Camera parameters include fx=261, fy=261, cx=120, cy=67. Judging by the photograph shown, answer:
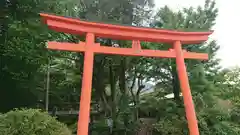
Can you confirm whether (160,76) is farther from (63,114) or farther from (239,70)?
(63,114)

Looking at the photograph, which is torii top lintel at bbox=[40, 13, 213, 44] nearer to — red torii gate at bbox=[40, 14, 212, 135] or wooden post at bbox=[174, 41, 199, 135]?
red torii gate at bbox=[40, 14, 212, 135]

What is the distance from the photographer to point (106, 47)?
7.02m

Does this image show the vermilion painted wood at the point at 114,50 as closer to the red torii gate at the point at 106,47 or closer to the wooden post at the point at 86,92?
the red torii gate at the point at 106,47

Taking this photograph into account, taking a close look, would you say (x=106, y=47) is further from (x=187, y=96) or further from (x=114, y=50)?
(x=187, y=96)

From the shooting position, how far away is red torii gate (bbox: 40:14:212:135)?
254 inches

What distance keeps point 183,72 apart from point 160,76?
364cm

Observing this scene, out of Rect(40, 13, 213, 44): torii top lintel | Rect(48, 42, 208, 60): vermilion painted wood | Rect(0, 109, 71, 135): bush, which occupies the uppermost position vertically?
Rect(40, 13, 213, 44): torii top lintel

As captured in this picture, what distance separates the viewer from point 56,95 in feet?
47.5

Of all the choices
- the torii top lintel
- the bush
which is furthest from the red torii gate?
the bush

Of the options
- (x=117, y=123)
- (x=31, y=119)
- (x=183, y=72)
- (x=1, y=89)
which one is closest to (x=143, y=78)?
(x=117, y=123)

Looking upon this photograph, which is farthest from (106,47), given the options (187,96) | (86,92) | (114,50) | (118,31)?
(187,96)

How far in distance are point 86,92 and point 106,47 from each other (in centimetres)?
138

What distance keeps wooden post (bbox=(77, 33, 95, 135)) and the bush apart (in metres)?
0.51

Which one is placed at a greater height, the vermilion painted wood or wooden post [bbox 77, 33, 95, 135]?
the vermilion painted wood
